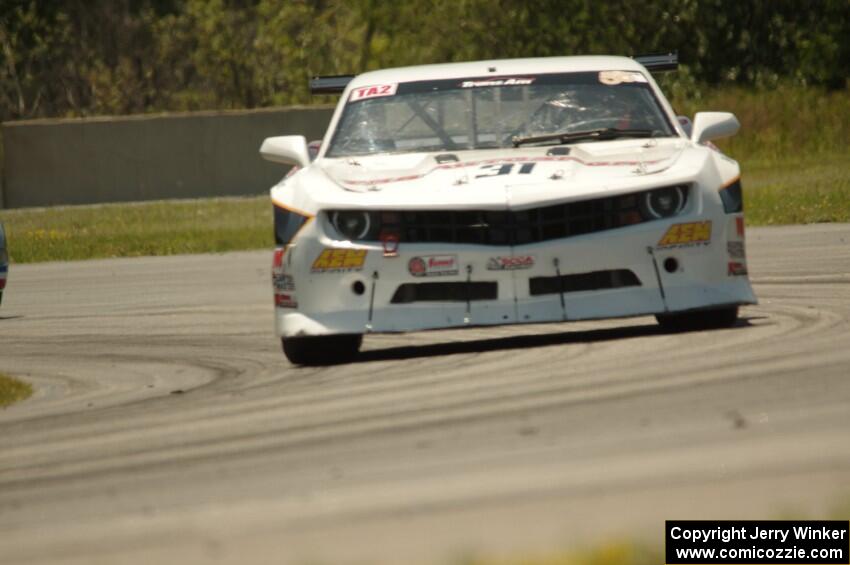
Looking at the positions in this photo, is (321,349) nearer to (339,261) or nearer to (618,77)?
(339,261)

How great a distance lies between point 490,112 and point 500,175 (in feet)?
3.95

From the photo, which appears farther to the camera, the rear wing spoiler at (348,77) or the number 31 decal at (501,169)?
the rear wing spoiler at (348,77)

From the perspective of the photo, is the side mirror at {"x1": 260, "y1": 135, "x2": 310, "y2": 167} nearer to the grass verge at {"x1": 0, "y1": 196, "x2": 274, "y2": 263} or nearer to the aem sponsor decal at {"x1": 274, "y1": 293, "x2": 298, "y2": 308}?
the aem sponsor decal at {"x1": 274, "y1": 293, "x2": 298, "y2": 308}

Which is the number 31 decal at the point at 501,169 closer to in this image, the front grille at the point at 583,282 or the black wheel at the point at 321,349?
the front grille at the point at 583,282

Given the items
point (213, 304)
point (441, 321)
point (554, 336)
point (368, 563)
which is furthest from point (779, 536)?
point (213, 304)

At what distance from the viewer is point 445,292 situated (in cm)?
856

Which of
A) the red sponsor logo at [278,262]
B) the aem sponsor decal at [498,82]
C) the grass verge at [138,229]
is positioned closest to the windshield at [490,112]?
the aem sponsor decal at [498,82]

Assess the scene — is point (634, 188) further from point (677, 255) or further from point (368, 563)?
point (368, 563)

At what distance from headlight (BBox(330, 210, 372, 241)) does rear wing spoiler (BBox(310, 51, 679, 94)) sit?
2.29 meters

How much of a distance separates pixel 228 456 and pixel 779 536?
7.91ft

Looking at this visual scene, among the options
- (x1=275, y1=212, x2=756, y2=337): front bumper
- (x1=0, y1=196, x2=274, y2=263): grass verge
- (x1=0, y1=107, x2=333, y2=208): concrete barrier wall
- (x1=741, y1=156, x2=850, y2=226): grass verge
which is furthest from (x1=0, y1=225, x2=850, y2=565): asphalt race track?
(x1=0, y1=107, x2=333, y2=208): concrete barrier wall

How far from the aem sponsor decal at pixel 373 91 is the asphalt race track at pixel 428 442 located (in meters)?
1.32

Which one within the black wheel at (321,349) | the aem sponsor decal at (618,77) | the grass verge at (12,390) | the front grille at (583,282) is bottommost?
the grass verge at (12,390)

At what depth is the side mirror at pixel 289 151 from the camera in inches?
382
